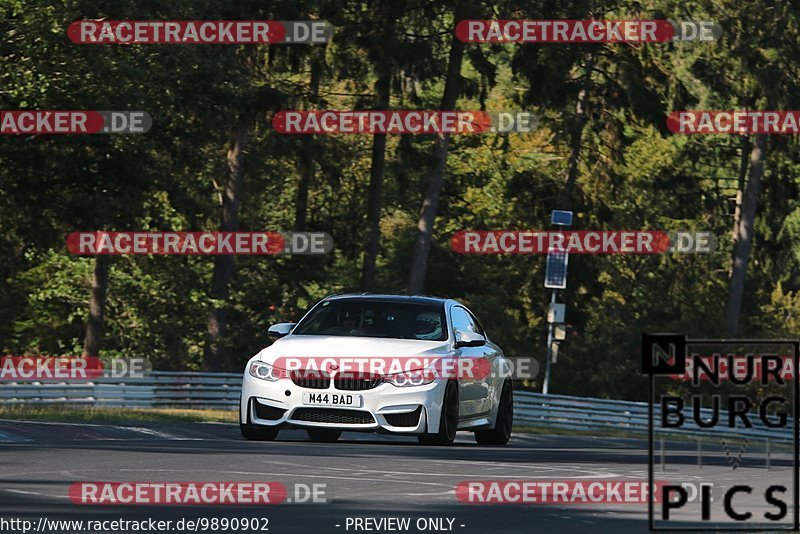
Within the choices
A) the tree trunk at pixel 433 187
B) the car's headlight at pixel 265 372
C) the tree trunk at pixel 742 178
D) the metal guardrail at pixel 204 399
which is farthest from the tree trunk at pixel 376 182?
the car's headlight at pixel 265 372

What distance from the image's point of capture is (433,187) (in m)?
44.2

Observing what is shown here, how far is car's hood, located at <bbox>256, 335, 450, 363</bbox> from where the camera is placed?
1755 centimetres

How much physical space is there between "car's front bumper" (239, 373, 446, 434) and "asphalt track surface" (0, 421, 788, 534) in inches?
12.3

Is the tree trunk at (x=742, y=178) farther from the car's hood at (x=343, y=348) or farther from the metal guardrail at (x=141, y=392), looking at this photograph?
the car's hood at (x=343, y=348)

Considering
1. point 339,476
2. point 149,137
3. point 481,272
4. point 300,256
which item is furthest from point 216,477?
point 481,272

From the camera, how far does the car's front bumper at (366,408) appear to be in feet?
57.3

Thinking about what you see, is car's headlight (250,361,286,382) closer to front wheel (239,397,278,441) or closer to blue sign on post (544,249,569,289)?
front wheel (239,397,278,441)

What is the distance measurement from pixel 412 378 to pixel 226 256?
33.8 metres

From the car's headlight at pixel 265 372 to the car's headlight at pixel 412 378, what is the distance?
1093 mm

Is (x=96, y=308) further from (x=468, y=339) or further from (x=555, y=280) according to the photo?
(x=468, y=339)

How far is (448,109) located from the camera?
1720 inches

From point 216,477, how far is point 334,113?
116 ft

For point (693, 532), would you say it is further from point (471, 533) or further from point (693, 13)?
point (693, 13)

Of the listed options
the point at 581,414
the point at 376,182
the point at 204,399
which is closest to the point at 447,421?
the point at 204,399
